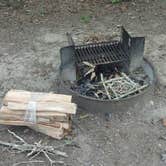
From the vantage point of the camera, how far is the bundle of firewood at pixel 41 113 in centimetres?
334

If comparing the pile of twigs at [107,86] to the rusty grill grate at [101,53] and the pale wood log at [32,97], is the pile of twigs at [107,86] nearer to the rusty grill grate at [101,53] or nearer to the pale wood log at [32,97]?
the rusty grill grate at [101,53]

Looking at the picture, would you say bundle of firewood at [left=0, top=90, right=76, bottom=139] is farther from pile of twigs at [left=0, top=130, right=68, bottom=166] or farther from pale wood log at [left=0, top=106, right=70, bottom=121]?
pile of twigs at [left=0, top=130, right=68, bottom=166]

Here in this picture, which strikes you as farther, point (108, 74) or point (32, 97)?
point (108, 74)

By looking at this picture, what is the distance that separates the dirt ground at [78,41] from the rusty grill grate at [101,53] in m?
0.45

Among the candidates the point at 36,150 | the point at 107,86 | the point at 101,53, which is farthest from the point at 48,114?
the point at 101,53

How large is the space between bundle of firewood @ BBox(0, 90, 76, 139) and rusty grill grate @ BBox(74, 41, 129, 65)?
0.80 metres

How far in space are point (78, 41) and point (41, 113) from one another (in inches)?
76.4

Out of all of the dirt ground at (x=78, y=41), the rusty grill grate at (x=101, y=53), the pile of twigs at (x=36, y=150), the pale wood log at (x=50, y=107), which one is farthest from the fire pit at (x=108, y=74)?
the pile of twigs at (x=36, y=150)

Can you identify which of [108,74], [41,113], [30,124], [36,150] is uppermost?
[108,74]

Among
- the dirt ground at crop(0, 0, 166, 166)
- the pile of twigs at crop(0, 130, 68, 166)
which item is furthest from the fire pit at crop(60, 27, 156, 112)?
the pile of twigs at crop(0, 130, 68, 166)

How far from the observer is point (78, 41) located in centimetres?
505

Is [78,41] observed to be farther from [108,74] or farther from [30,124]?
[30,124]

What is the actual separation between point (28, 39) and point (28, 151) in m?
2.33

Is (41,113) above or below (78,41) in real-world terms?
below
